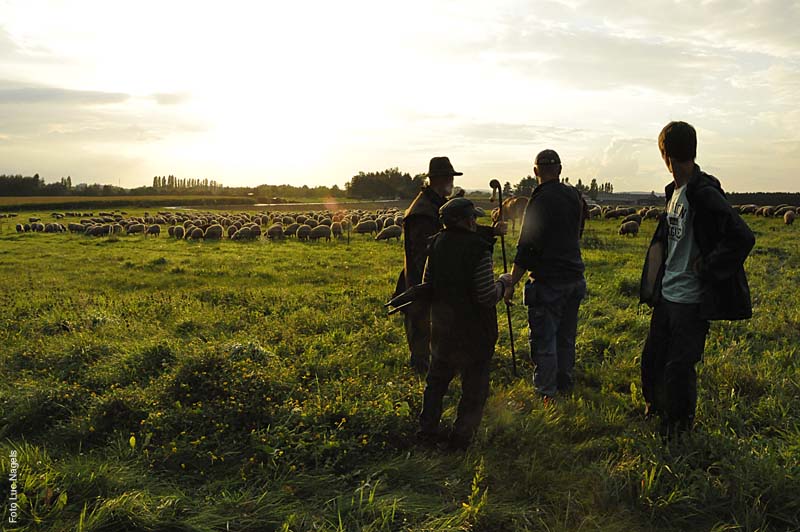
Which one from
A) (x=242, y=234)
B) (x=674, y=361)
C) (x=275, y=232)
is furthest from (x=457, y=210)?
(x=275, y=232)

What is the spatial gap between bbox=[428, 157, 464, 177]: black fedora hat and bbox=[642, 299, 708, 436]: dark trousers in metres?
2.50

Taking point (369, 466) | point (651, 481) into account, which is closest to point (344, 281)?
point (369, 466)

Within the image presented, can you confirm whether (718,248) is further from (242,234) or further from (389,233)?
(242,234)

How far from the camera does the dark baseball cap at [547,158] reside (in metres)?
5.20

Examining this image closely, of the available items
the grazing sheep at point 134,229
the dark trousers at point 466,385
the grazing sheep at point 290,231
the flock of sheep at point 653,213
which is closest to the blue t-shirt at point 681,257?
the dark trousers at point 466,385

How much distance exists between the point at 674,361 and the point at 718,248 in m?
1.00

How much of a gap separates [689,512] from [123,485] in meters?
4.16

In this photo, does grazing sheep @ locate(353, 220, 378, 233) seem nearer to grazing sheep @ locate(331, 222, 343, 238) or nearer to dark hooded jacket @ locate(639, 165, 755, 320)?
grazing sheep @ locate(331, 222, 343, 238)

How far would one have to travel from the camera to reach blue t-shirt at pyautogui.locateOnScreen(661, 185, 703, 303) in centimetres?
402

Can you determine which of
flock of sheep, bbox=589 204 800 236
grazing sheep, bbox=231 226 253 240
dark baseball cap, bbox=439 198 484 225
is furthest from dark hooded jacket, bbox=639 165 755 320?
flock of sheep, bbox=589 204 800 236

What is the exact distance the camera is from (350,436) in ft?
15.1

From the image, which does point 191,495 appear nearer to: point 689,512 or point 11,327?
point 689,512

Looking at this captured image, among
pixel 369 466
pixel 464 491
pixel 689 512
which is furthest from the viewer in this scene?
pixel 369 466

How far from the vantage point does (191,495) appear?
12.7ft
